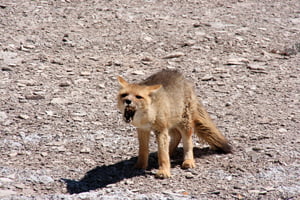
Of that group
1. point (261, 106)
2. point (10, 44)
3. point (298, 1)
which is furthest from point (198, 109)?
point (298, 1)

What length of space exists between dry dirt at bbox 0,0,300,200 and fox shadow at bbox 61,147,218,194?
1.0 inches

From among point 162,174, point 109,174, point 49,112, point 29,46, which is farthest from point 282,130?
point 29,46

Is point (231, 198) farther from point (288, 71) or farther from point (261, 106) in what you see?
point (288, 71)

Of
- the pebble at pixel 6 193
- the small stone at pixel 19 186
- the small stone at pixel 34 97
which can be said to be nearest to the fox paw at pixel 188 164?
the small stone at pixel 19 186

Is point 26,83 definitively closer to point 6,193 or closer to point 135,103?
point 6,193

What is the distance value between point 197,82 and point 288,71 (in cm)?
209

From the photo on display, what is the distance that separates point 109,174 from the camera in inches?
295

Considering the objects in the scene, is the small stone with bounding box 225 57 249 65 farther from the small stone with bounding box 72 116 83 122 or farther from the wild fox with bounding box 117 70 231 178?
the small stone with bounding box 72 116 83 122

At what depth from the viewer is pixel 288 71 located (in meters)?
11.2

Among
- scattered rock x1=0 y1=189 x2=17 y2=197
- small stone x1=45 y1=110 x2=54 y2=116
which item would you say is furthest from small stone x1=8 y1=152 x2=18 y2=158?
small stone x1=45 y1=110 x2=54 y2=116

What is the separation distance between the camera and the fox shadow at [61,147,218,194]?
7.14m

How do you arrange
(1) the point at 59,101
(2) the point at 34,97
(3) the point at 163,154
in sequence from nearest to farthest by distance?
(3) the point at 163,154 < (1) the point at 59,101 < (2) the point at 34,97

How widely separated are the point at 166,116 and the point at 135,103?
2.20 feet

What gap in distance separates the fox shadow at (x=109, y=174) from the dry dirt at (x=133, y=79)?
26 mm
